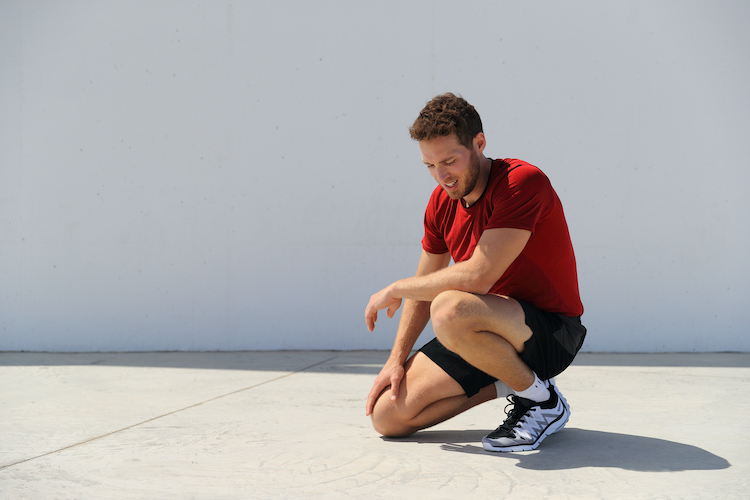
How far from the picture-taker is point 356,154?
3979 millimetres

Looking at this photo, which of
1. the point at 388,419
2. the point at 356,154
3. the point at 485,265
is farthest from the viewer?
the point at 356,154

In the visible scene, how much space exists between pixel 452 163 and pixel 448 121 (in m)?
0.12

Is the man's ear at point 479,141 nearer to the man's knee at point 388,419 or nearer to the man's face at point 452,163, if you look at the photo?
the man's face at point 452,163

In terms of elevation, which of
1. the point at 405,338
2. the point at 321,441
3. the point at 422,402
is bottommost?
the point at 321,441

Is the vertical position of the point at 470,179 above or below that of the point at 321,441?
above

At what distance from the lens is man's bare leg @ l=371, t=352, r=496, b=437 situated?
1960 mm

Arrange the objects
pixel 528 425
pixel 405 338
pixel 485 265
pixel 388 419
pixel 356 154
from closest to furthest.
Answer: pixel 485 265 → pixel 528 425 → pixel 388 419 → pixel 405 338 → pixel 356 154

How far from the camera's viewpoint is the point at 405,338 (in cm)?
207

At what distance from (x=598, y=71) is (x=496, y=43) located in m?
0.67

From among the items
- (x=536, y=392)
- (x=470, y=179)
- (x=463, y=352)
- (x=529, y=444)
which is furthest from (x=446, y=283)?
(x=529, y=444)

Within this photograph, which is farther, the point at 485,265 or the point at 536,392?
the point at 536,392

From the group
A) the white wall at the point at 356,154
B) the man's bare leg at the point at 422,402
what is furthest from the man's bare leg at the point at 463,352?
the white wall at the point at 356,154

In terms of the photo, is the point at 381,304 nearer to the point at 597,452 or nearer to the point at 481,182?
the point at 481,182

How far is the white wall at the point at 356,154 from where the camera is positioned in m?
3.92
